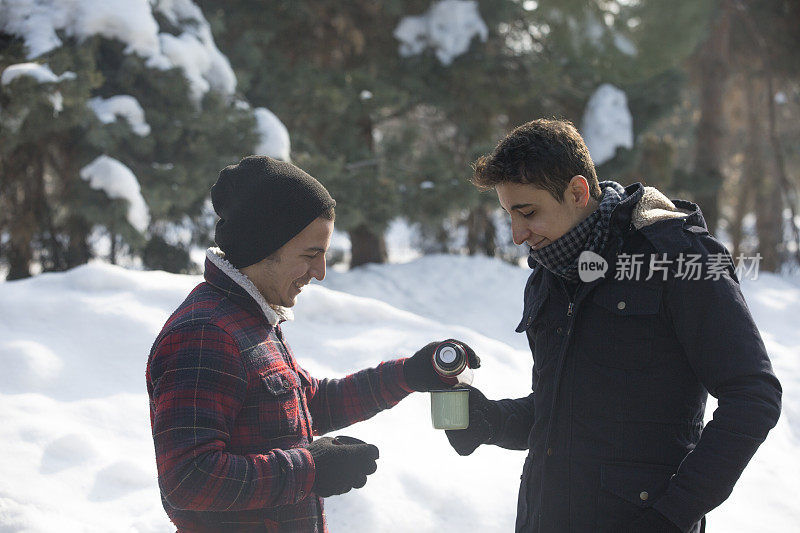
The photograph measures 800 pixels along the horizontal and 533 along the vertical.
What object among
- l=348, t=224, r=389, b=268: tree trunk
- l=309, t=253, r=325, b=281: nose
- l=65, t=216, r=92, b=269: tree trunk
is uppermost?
l=348, t=224, r=389, b=268: tree trunk

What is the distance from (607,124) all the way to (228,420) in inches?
325

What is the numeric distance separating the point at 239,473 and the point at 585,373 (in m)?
0.98

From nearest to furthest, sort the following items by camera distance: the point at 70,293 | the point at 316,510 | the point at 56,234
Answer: the point at 316,510 → the point at 70,293 → the point at 56,234

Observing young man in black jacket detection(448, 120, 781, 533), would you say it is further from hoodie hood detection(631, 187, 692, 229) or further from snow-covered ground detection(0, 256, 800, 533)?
snow-covered ground detection(0, 256, 800, 533)

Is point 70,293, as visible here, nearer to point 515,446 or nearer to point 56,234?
point 56,234

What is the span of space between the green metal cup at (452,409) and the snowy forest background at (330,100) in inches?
196

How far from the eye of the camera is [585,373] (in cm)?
191

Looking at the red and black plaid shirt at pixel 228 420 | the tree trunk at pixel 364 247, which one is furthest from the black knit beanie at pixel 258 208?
the tree trunk at pixel 364 247

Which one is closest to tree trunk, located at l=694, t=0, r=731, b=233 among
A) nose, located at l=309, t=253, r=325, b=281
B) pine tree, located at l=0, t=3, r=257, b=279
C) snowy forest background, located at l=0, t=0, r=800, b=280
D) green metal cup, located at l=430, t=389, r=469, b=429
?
snowy forest background, located at l=0, t=0, r=800, b=280

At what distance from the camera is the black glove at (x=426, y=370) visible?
94.1 inches

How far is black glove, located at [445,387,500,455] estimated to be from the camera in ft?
7.70

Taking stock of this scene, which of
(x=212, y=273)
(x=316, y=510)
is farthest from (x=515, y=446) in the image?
(x=212, y=273)

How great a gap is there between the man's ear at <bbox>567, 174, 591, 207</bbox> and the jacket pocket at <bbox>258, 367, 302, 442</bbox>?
984 mm

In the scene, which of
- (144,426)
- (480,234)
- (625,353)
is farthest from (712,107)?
(625,353)
